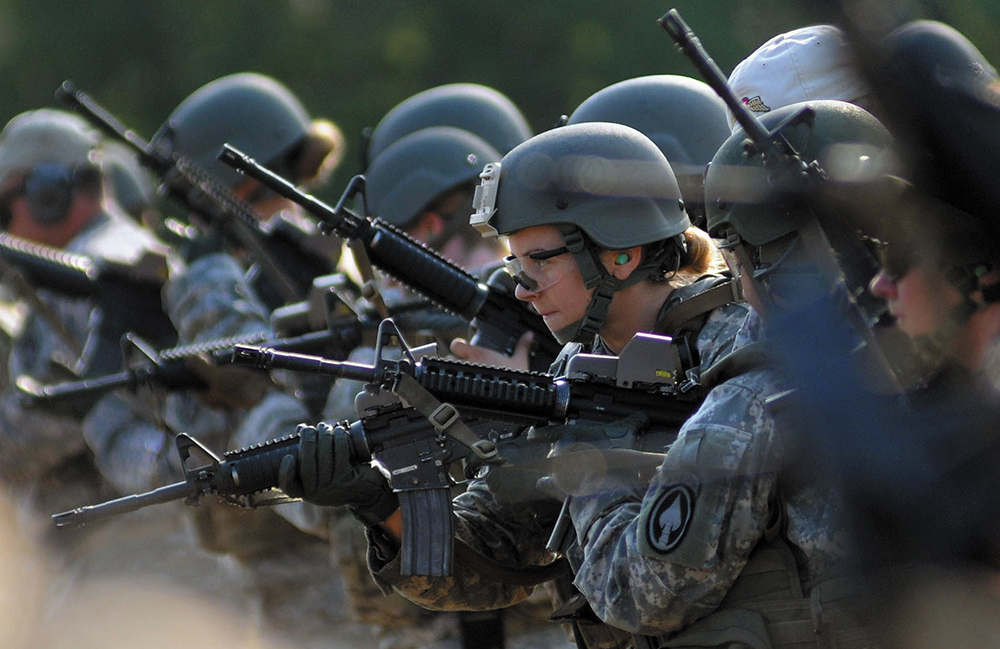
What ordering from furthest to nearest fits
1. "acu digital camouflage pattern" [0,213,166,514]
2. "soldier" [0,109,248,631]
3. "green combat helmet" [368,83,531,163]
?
1. "acu digital camouflage pattern" [0,213,166,514]
2. "soldier" [0,109,248,631]
3. "green combat helmet" [368,83,531,163]

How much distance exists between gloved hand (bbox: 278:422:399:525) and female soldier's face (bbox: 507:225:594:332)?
636 millimetres

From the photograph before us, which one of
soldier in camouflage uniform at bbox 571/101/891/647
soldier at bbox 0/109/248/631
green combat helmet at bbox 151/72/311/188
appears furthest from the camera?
soldier at bbox 0/109/248/631

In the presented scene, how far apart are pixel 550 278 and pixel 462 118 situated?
11.7ft

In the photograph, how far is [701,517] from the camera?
9.68 feet

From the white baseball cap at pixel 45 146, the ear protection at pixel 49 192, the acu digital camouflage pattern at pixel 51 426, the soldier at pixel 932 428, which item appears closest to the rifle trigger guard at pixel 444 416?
the soldier at pixel 932 428

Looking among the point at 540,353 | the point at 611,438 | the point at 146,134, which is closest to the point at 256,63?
the point at 146,134

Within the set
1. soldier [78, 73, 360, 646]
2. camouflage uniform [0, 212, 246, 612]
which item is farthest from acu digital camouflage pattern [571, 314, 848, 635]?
camouflage uniform [0, 212, 246, 612]

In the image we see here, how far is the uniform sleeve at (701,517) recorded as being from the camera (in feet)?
Result: 9.62

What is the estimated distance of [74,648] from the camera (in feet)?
28.6

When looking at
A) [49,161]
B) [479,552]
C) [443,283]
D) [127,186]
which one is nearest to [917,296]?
[479,552]

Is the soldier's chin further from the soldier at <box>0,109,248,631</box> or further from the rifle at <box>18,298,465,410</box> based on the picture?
the soldier at <box>0,109,248,631</box>

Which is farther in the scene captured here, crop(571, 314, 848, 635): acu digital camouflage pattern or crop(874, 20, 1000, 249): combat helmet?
crop(571, 314, 848, 635): acu digital camouflage pattern

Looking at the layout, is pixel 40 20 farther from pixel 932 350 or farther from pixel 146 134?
pixel 932 350

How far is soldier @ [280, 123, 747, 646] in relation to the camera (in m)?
3.78
